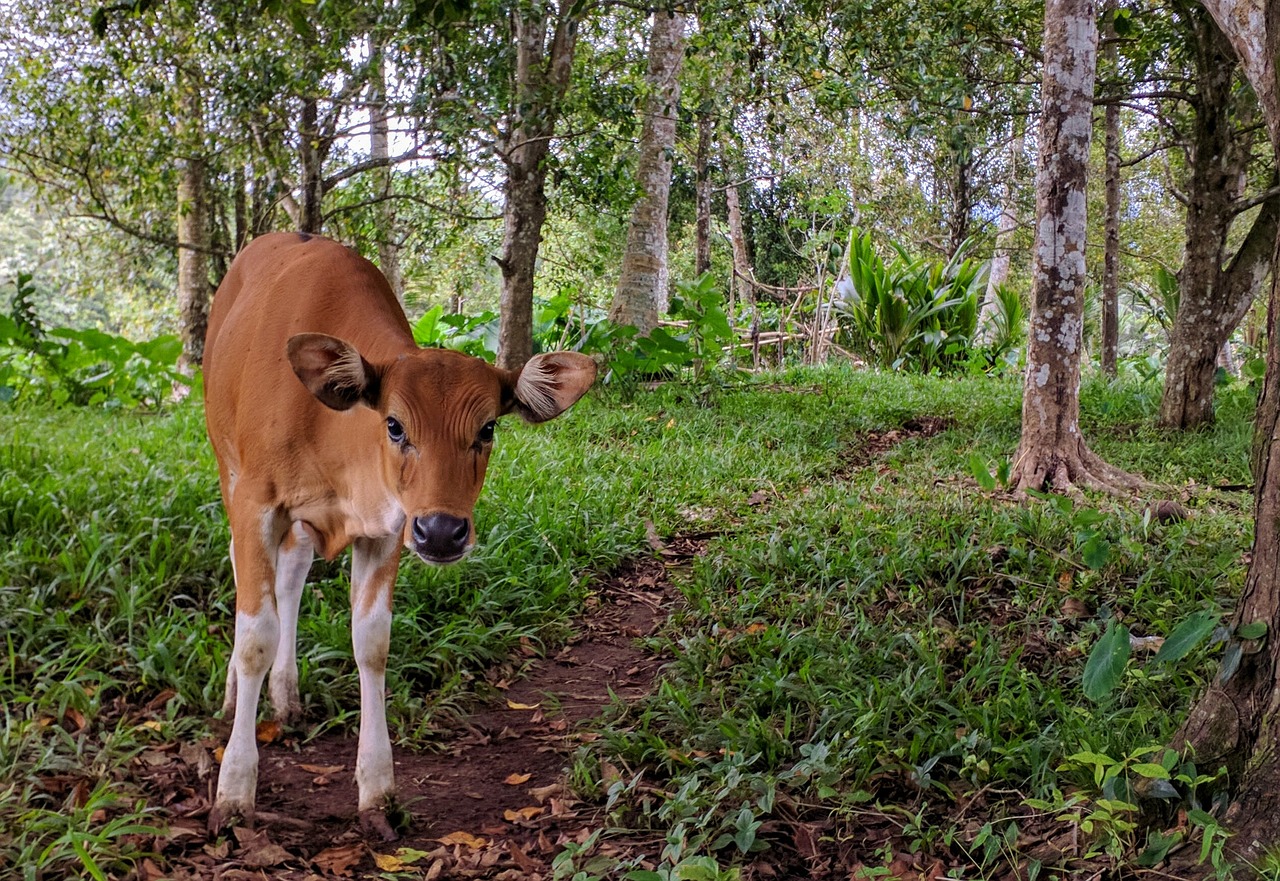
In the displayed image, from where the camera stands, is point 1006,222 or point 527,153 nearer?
point 527,153

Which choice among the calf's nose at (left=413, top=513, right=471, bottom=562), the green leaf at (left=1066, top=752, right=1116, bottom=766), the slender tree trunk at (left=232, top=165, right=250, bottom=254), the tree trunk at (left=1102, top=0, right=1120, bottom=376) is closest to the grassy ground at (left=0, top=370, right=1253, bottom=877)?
the green leaf at (left=1066, top=752, right=1116, bottom=766)

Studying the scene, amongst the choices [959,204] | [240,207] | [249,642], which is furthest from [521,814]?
[959,204]

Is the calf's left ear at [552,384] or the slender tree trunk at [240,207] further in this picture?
the slender tree trunk at [240,207]

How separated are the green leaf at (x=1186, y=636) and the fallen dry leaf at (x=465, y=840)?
199 cm

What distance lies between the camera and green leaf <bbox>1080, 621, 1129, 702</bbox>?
2770 mm

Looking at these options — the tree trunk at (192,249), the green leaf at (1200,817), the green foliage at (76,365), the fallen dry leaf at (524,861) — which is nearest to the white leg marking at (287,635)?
the fallen dry leaf at (524,861)

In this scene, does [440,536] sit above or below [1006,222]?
below

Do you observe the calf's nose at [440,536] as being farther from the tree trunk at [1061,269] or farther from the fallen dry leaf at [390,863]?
the tree trunk at [1061,269]

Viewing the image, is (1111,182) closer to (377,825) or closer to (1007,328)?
(1007,328)

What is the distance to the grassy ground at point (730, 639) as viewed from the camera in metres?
3.03

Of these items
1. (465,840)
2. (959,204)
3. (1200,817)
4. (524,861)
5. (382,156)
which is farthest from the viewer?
(959,204)

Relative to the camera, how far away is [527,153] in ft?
28.6

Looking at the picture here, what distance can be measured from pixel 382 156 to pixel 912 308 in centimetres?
754

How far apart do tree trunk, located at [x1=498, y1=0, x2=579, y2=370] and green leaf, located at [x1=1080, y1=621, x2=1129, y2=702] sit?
5.89 meters
